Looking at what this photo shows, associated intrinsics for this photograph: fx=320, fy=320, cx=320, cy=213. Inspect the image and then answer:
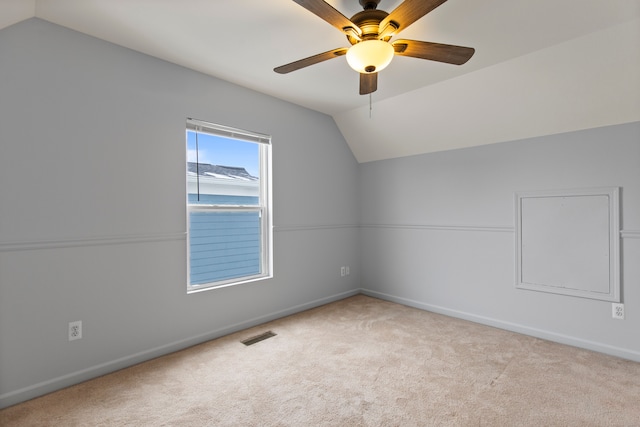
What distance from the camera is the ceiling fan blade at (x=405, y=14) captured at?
4.82 feet

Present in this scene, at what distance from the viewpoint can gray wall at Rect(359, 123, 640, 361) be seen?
2.51 m

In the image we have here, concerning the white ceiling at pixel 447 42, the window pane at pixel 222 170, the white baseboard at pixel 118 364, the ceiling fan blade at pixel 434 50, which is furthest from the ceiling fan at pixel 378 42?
the white baseboard at pixel 118 364

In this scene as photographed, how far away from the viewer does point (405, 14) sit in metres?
1.58

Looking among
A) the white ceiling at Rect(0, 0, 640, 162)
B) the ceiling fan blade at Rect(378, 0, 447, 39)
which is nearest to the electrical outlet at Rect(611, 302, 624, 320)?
the white ceiling at Rect(0, 0, 640, 162)

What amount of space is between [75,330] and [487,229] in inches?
141

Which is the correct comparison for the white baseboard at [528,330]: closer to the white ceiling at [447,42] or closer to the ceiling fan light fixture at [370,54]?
the white ceiling at [447,42]

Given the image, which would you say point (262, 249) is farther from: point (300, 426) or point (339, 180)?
point (300, 426)

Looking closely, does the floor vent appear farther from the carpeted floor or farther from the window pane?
the window pane

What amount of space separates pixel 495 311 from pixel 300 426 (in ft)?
7.76

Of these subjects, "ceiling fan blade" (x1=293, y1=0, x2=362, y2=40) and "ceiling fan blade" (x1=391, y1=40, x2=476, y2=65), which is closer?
"ceiling fan blade" (x1=293, y1=0, x2=362, y2=40)

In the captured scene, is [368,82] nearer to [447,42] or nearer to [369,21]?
[369,21]

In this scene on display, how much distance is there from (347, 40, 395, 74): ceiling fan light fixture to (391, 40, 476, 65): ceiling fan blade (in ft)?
0.35

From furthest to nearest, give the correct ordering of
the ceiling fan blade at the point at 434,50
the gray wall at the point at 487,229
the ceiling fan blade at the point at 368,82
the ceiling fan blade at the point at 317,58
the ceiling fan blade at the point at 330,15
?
the gray wall at the point at 487,229, the ceiling fan blade at the point at 368,82, the ceiling fan blade at the point at 317,58, the ceiling fan blade at the point at 434,50, the ceiling fan blade at the point at 330,15

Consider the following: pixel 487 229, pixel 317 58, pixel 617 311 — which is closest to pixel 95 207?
pixel 317 58
